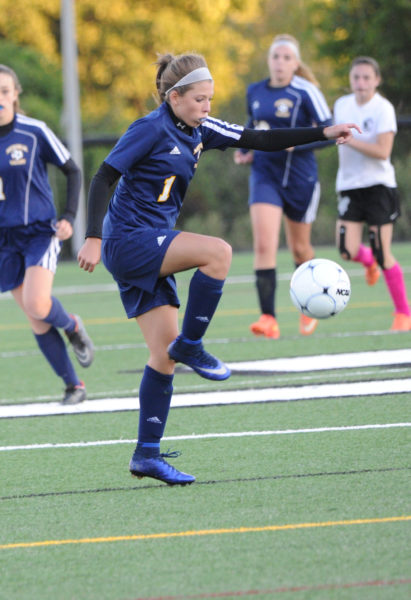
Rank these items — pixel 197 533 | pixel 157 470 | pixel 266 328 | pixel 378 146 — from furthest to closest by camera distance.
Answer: pixel 266 328, pixel 378 146, pixel 157 470, pixel 197 533

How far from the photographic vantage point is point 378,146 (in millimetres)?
10000

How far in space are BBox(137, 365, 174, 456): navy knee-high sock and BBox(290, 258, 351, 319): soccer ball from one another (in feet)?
4.40

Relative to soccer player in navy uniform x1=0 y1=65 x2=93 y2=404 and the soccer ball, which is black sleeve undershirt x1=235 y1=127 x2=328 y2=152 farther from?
soccer player in navy uniform x1=0 y1=65 x2=93 y2=404

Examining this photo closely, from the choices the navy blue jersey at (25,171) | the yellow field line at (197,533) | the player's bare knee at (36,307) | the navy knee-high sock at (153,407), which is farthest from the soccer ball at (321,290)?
the yellow field line at (197,533)

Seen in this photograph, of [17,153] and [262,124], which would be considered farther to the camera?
[262,124]

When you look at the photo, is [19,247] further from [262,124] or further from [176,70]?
[262,124]

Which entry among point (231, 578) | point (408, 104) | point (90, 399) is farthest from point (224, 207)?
point (231, 578)

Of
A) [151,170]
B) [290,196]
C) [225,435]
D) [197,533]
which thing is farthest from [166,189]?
[290,196]

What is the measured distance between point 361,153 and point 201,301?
17.1ft

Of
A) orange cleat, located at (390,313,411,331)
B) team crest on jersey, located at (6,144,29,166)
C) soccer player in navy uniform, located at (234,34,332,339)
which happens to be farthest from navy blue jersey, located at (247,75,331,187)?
team crest on jersey, located at (6,144,29,166)

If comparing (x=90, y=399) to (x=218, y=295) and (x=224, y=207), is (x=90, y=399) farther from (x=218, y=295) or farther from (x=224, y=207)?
(x=224, y=207)

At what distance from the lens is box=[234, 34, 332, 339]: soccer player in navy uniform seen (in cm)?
1031

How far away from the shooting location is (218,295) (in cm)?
530

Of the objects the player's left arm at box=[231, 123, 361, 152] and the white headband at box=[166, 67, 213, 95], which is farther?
the player's left arm at box=[231, 123, 361, 152]
